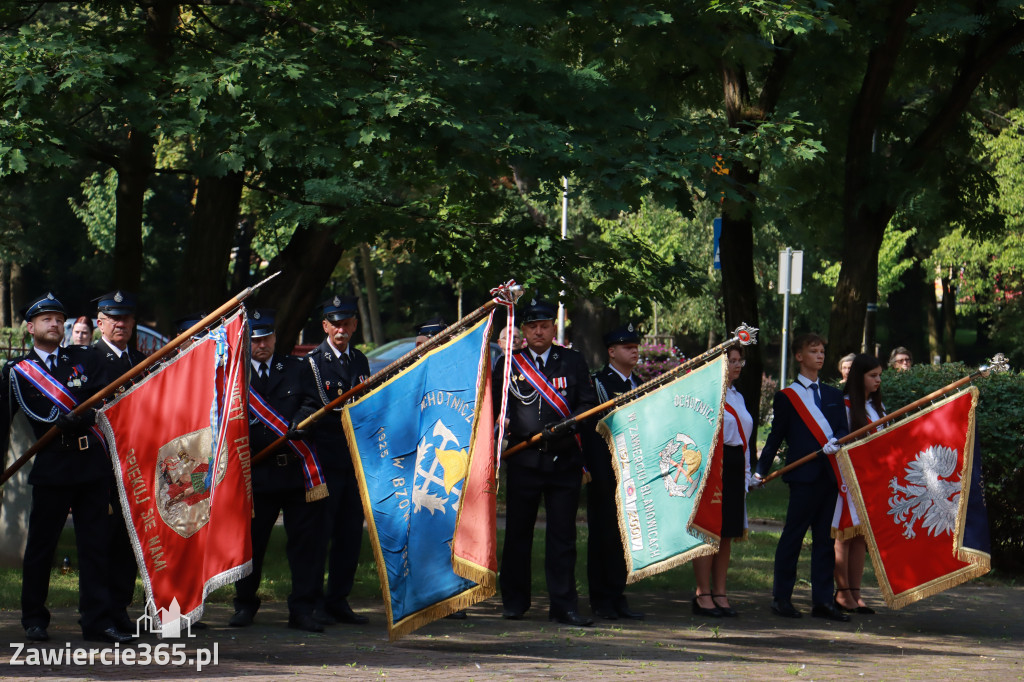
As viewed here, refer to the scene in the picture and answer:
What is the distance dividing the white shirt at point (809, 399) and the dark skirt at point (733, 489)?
0.60 meters

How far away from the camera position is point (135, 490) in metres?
7.25

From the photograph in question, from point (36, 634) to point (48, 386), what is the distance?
1.40 metres

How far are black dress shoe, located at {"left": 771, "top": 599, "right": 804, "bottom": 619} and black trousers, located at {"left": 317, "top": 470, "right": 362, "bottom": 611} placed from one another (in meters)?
2.99

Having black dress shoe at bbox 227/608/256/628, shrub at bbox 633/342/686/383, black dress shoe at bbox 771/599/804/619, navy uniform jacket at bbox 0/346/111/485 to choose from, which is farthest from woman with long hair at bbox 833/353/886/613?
shrub at bbox 633/342/686/383

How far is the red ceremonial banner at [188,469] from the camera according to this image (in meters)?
7.18

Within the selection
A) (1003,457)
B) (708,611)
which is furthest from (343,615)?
(1003,457)

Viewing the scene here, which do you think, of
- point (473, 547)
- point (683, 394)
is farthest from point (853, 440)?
point (473, 547)

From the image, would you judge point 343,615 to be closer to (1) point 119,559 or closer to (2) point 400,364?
(1) point 119,559

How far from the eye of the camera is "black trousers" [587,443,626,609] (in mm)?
9125

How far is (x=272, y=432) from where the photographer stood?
27.3 feet

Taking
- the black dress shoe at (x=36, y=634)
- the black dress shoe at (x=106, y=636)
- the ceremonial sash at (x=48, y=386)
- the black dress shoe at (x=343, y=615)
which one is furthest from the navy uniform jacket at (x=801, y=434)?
the black dress shoe at (x=36, y=634)

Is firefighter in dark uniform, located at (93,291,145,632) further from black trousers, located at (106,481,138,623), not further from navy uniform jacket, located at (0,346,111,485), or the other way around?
navy uniform jacket, located at (0,346,111,485)

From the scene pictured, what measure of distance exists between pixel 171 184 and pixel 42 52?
112 ft

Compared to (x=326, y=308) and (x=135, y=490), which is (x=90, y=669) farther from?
(x=326, y=308)
